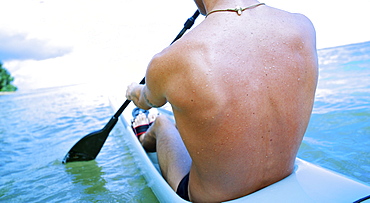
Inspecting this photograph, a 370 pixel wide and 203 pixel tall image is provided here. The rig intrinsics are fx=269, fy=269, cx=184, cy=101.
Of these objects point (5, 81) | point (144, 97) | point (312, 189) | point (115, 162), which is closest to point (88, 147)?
point (115, 162)

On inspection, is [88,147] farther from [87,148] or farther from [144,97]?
[144,97]

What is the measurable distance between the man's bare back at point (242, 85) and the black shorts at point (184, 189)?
0.34 meters

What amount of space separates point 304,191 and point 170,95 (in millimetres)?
614

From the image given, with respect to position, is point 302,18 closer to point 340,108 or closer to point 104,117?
point 340,108

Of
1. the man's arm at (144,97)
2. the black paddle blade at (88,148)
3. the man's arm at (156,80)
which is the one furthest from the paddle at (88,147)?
the man's arm at (156,80)

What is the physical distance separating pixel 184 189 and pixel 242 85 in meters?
0.68

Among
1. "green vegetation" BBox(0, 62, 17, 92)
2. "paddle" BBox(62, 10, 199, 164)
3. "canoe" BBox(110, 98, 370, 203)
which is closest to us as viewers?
"canoe" BBox(110, 98, 370, 203)

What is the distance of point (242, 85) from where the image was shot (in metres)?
0.84

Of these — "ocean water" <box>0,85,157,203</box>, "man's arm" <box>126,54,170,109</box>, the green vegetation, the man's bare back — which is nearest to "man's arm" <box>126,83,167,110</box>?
"man's arm" <box>126,54,170,109</box>

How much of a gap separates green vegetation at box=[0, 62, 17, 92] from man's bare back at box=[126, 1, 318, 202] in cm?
4281

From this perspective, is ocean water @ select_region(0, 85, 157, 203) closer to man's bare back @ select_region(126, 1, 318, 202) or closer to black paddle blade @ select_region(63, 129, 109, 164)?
black paddle blade @ select_region(63, 129, 109, 164)

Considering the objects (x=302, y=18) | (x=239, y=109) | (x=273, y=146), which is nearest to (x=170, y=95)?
(x=239, y=109)

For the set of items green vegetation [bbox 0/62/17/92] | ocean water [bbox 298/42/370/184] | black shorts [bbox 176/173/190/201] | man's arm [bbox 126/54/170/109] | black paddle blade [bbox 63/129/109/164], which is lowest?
green vegetation [bbox 0/62/17/92]

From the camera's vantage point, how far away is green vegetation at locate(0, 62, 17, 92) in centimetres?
3638
